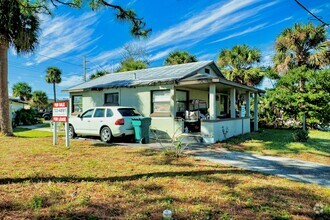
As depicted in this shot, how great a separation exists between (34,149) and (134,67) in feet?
70.4

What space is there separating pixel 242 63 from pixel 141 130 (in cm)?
1509

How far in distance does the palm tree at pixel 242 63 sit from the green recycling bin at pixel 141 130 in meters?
13.4

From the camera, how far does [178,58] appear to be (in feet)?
85.9

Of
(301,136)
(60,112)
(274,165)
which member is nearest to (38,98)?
(60,112)

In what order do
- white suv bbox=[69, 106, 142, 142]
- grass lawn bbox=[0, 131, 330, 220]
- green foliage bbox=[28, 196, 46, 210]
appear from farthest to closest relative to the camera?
white suv bbox=[69, 106, 142, 142], green foliage bbox=[28, 196, 46, 210], grass lawn bbox=[0, 131, 330, 220]

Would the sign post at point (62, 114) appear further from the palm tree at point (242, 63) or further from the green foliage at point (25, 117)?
the green foliage at point (25, 117)

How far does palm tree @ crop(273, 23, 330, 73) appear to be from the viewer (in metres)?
18.9

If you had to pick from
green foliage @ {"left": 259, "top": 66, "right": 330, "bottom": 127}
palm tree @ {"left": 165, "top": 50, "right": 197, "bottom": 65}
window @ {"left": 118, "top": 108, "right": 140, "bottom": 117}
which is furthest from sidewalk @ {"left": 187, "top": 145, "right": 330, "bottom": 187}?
palm tree @ {"left": 165, "top": 50, "right": 197, "bottom": 65}

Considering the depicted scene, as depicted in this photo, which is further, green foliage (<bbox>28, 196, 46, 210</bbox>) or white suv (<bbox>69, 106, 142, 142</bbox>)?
white suv (<bbox>69, 106, 142, 142</bbox>)

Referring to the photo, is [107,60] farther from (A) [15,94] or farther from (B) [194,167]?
(B) [194,167]

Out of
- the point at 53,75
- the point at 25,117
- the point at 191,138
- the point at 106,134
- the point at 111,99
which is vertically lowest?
the point at 191,138

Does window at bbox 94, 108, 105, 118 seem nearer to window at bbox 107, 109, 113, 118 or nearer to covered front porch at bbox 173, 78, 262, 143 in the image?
window at bbox 107, 109, 113, 118

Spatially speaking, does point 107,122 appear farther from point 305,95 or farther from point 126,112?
point 305,95

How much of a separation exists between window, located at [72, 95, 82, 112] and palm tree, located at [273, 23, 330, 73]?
16514mm
